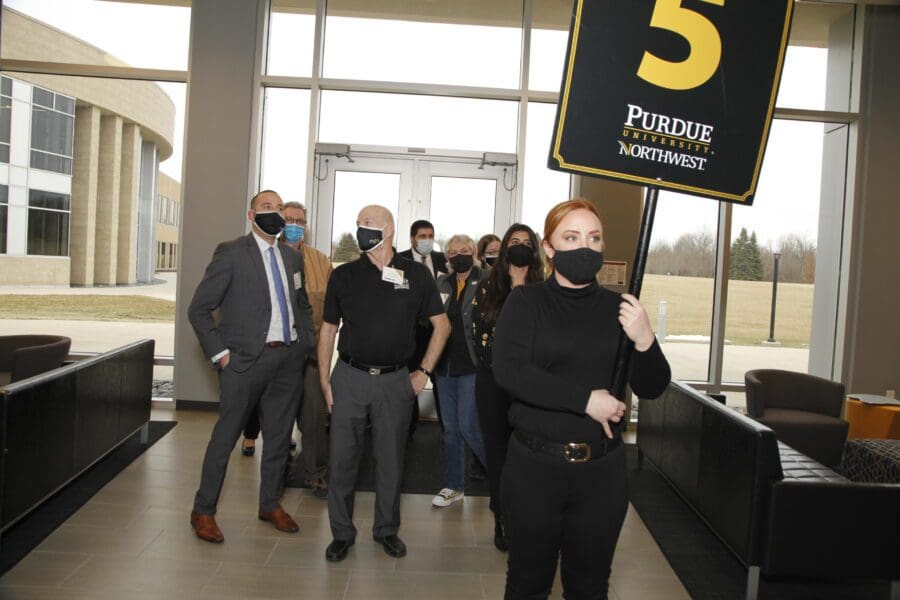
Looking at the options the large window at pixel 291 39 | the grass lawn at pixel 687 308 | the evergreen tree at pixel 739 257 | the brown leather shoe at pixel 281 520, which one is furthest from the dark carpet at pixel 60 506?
the evergreen tree at pixel 739 257

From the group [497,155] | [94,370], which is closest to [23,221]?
[94,370]

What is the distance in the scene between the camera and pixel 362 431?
11.3ft

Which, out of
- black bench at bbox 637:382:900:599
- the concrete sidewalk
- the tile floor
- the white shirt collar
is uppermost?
the white shirt collar

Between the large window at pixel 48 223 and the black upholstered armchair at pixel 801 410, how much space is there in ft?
22.1

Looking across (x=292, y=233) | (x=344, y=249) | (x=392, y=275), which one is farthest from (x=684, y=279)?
(x=392, y=275)

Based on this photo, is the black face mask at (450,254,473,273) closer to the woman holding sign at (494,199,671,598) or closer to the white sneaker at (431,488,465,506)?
the white sneaker at (431,488,465,506)

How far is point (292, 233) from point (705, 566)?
10.6 ft

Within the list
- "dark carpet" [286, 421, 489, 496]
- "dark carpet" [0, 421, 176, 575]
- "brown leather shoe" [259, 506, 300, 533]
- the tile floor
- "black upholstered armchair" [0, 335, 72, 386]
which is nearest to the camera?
the tile floor

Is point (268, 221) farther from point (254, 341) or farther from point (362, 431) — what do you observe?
point (362, 431)

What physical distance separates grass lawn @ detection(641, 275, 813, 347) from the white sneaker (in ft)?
11.7

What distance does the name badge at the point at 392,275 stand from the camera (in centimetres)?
332

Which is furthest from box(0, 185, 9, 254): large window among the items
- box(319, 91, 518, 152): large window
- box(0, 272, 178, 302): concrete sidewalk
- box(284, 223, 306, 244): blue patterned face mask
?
box(284, 223, 306, 244): blue patterned face mask

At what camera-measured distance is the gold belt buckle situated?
1.92 meters

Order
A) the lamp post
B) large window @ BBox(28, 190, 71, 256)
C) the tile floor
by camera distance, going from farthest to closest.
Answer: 1. the lamp post
2. large window @ BBox(28, 190, 71, 256)
3. the tile floor
